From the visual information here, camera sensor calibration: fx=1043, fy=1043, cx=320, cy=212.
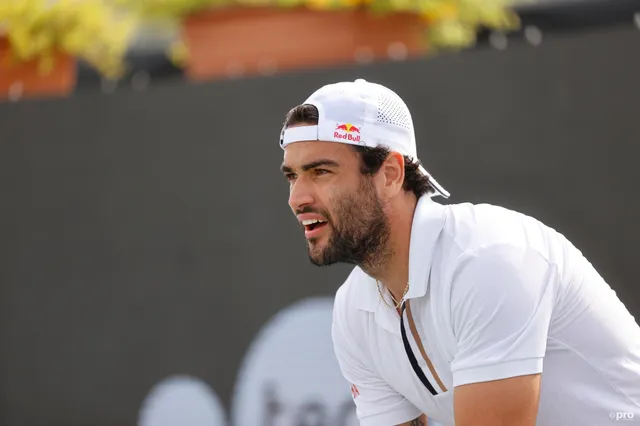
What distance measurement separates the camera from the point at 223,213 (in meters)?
5.29

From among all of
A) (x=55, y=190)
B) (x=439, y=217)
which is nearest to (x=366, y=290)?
(x=439, y=217)

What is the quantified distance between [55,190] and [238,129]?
123 centimetres

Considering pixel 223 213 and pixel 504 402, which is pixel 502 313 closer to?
pixel 504 402

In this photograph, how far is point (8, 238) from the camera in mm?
5918

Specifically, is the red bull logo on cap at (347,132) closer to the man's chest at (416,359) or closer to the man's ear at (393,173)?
the man's ear at (393,173)

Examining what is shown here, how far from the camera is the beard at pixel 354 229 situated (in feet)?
8.52

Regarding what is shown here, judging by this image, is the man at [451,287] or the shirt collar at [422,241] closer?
the man at [451,287]

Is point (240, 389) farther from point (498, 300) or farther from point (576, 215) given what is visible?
point (498, 300)

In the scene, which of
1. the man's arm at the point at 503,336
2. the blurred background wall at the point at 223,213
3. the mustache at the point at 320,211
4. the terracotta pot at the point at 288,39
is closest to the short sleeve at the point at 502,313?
the man's arm at the point at 503,336

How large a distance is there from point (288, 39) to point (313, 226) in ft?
10.1

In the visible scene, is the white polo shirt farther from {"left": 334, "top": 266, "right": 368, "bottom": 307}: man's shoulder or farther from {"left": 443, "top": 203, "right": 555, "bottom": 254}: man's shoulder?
{"left": 334, "top": 266, "right": 368, "bottom": 307}: man's shoulder

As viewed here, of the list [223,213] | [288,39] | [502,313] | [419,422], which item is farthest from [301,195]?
[288,39]

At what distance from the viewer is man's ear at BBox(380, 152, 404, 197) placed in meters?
2.65

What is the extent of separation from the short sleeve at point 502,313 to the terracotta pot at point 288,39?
301 cm
